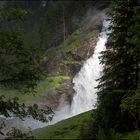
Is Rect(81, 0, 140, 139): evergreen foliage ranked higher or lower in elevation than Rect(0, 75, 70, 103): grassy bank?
lower

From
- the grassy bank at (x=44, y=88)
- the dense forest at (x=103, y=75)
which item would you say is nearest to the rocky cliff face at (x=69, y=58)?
the grassy bank at (x=44, y=88)

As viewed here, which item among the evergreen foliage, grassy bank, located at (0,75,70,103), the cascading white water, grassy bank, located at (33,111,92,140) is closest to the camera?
the evergreen foliage

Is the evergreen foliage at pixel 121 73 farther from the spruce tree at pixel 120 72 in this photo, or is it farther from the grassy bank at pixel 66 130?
the grassy bank at pixel 66 130

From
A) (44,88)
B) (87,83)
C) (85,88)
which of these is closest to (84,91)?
(85,88)

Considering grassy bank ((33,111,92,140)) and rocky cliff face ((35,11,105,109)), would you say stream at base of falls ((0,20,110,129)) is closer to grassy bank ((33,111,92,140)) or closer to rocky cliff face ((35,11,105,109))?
rocky cliff face ((35,11,105,109))

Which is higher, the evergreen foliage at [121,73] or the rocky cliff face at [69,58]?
the rocky cliff face at [69,58]

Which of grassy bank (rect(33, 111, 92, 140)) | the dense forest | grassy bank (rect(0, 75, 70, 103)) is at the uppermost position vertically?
grassy bank (rect(0, 75, 70, 103))

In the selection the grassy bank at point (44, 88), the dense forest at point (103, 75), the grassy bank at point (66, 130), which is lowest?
the grassy bank at point (66, 130)

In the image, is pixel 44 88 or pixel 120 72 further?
pixel 44 88

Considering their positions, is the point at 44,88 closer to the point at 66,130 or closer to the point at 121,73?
the point at 66,130

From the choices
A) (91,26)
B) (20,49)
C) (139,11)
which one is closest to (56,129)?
(139,11)

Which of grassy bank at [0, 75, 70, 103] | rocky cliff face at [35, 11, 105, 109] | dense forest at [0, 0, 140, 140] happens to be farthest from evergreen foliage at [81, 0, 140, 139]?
grassy bank at [0, 75, 70, 103]

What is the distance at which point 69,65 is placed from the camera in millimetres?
62438

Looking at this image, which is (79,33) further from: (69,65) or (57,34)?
(57,34)
